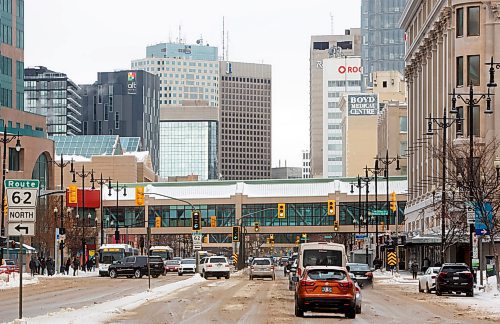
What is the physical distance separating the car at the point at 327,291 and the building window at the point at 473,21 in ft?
203

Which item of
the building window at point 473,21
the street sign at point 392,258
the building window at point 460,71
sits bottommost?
the street sign at point 392,258

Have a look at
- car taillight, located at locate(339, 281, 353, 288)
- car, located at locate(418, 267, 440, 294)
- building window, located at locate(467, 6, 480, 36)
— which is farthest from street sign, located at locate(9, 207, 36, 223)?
building window, located at locate(467, 6, 480, 36)

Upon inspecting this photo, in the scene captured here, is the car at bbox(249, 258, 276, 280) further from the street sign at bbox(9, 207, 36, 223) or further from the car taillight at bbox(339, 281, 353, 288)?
the street sign at bbox(9, 207, 36, 223)

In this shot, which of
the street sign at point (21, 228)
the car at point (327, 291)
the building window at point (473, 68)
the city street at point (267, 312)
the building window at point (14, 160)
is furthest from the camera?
the building window at point (14, 160)

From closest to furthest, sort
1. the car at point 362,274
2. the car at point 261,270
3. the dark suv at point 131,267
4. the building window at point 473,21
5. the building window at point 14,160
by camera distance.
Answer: the car at point 362,274 < the car at point 261,270 < the dark suv at point 131,267 < the building window at point 473,21 < the building window at point 14,160

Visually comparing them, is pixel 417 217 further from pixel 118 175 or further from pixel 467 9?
pixel 118 175

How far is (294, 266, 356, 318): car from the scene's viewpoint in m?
32.3

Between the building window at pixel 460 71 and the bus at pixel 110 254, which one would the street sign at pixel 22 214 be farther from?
the bus at pixel 110 254

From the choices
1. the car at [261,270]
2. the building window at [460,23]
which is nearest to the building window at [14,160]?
the car at [261,270]

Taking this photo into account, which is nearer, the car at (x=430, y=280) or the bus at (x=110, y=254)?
the car at (x=430, y=280)

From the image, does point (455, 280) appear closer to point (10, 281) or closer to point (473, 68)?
point (10, 281)

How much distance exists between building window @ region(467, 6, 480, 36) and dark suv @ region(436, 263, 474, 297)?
4250 cm

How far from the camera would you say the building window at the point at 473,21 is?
90.9m

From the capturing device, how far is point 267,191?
159 m
